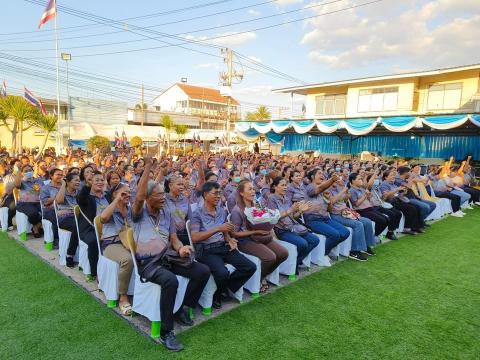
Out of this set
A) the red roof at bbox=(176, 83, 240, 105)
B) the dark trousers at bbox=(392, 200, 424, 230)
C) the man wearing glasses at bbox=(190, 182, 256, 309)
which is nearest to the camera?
the man wearing glasses at bbox=(190, 182, 256, 309)

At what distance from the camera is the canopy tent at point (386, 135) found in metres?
11.9

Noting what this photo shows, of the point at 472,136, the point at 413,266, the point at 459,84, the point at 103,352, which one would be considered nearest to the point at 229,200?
the point at 103,352

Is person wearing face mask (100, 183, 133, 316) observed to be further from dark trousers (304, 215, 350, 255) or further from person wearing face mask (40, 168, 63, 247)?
dark trousers (304, 215, 350, 255)

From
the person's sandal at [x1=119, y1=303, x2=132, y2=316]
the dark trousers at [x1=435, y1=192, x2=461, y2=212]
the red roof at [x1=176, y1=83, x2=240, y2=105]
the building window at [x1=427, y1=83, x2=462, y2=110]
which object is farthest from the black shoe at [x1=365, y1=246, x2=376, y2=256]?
the red roof at [x1=176, y1=83, x2=240, y2=105]

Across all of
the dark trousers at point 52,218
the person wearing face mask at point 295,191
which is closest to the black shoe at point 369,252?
the person wearing face mask at point 295,191

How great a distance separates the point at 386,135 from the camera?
50.2ft

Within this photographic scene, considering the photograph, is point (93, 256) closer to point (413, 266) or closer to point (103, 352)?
point (103, 352)

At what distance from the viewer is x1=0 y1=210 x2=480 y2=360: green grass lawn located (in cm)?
292

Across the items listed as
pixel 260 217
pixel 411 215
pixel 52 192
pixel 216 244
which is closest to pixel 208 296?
pixel 216 244

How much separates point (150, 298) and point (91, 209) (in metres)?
1.57

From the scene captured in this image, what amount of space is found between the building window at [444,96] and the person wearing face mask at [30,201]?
16954 mm

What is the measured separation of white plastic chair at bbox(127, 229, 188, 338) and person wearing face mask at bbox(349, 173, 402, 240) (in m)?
4.15

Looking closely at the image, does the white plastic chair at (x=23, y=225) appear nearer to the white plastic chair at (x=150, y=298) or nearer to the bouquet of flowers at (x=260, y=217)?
the white plastic chair at (x=150, y=298)

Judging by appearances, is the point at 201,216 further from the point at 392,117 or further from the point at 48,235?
the point at 392,117
